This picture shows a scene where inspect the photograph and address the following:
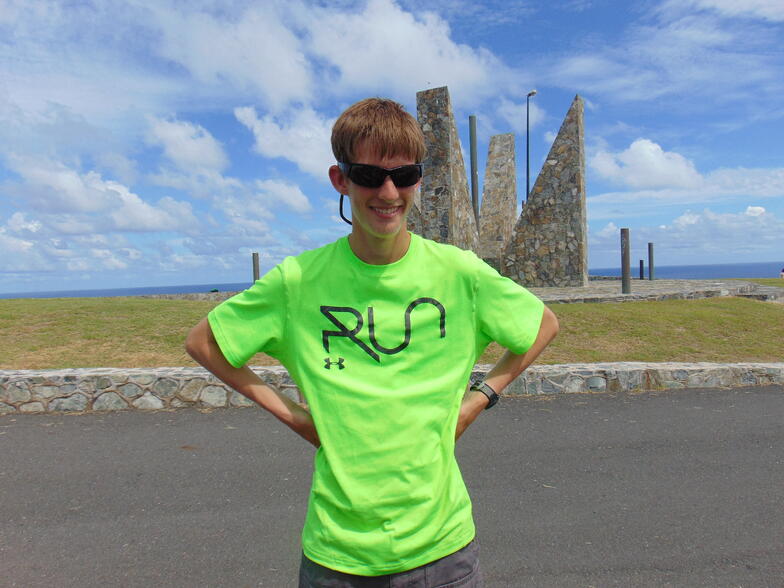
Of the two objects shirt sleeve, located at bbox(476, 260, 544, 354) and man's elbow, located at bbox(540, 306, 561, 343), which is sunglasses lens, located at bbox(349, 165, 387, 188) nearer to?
shirt sleeve, located at bbox(476, 260, 544, 354)

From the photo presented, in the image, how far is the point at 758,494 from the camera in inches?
168

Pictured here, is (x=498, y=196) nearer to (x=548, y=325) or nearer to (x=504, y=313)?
(x=548, y=325)

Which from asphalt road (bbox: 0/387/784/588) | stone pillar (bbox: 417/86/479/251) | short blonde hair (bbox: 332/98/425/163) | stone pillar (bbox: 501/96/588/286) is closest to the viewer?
short blonde hair (bbox: 332/98/425/163)

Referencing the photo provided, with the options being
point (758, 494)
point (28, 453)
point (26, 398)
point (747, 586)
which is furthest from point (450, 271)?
point (26, 398)

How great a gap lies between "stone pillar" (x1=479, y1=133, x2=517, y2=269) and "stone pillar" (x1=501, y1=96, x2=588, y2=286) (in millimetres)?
3775

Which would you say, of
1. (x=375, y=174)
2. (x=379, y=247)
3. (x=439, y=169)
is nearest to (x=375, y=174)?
(x=375, y=174)

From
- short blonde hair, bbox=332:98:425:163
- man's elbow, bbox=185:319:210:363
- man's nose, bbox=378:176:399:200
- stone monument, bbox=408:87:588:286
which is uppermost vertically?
stone monument, bbox=408:87:588:286

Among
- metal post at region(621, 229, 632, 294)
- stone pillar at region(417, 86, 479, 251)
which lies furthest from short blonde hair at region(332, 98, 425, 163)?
stone pillar at region(417, 86, 479, 251)

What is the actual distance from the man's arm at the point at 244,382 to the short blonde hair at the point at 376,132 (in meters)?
0.71

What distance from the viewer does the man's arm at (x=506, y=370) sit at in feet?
6.10

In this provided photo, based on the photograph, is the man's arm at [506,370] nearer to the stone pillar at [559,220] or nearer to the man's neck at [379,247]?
the man's neck at [379,247]

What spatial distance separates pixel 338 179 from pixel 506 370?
0.83 m

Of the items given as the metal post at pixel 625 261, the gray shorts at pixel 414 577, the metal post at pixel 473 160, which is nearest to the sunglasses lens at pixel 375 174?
the gray shorts at pixel 414 577

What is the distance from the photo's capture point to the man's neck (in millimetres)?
1751
